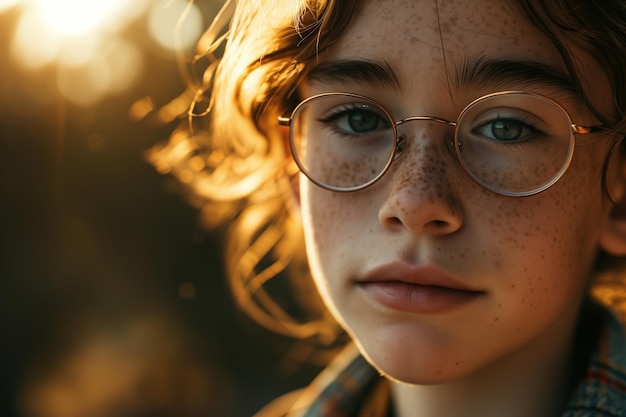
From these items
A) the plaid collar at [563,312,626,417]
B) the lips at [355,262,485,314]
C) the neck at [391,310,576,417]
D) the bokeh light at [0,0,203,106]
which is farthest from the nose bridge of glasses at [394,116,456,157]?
the bokeh light at [0,0,203,106]

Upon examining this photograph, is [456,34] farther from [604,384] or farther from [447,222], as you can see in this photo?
[604,384]

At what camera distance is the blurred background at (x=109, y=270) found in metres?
3.54

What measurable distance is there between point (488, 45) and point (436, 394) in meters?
0.85

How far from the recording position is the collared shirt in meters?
1.67

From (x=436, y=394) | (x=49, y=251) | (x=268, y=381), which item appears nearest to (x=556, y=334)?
(x=436, y=394)

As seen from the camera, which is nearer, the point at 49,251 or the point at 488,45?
the point at 488,45

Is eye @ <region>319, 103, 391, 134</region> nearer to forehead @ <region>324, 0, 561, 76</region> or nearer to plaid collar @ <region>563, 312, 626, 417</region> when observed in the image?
forehead @ <region>324, 0, 561, 76</region>

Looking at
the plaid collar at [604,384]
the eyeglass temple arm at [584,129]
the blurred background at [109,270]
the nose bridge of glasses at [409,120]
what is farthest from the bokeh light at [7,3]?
the plaid collar at [604,384]

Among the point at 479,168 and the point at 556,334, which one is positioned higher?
the point at 479,168

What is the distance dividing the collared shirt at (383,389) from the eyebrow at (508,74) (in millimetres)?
693

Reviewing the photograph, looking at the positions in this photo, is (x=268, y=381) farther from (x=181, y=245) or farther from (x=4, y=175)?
(x=4, y=175)

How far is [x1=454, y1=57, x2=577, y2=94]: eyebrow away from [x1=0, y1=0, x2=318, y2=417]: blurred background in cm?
213

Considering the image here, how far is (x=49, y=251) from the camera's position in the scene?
12.9 ft

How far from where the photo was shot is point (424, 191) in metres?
1.44
